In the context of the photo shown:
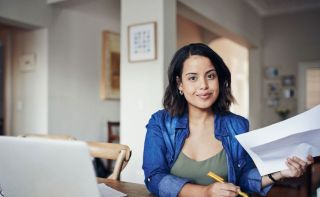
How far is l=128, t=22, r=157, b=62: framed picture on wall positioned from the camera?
2723 millimetres

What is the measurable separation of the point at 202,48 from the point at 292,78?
4565mm

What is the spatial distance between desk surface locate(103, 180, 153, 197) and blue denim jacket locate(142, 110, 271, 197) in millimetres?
49

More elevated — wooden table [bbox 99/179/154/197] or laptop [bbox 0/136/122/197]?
laptop [bbox 0/136/122/197]

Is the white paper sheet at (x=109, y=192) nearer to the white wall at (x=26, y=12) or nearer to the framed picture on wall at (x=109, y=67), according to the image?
the white wall at (x=26, y=12)

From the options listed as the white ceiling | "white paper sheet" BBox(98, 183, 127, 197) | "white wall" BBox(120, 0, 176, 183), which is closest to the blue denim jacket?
"white paper sheet" BBox(98, 183, 127, 197)

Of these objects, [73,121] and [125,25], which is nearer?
[125,25]

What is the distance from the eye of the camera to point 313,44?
16.7ft

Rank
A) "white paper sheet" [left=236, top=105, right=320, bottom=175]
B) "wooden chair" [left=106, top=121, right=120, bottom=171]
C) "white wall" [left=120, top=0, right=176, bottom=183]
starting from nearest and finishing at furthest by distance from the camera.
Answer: "white paper sheet" [left=236, top=105, right=320, bottom=175] → "white wall" [left=120, top=0, right=176, bottom=183] → "wooden chair" [left=106, top=121, right=120, bottom=171]

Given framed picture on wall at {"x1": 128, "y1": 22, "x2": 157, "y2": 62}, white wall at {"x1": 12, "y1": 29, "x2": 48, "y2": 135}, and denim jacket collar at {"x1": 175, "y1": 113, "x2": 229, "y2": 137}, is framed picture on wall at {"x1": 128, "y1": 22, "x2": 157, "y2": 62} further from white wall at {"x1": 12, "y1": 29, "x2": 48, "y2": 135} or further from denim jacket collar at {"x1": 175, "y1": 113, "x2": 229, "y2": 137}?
denim jacket collar at {"x1": 175, "y1": 113, "x2": 229, "y2": 137}

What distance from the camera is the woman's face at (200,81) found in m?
1.08

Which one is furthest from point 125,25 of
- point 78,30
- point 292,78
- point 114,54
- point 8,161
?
point 292,78

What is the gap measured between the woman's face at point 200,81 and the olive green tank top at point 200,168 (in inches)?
7.1

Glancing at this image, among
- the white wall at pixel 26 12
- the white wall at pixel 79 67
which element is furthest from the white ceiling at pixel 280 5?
the white wall at pixel 26 12

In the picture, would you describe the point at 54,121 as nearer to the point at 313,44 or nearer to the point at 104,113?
the point at 104,113
